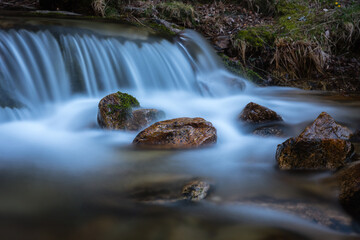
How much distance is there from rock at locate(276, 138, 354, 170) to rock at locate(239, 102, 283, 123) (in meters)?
1.18

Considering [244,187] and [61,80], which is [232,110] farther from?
[61,80]

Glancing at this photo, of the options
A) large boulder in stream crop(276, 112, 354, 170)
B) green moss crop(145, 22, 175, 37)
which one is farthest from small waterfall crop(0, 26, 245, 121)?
large boulder in stream crop(276, 112, 354, 170)

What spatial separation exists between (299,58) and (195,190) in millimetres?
5302

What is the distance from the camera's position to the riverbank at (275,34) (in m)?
6.31

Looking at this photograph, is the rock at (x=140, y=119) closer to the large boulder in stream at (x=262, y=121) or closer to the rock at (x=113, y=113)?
the rock at (x=113, y=113)

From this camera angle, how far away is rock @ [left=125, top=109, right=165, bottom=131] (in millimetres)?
3445

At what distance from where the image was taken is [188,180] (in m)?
2.34

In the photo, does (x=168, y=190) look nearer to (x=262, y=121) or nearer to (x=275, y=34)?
(x=262, y=121)

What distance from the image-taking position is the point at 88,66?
4961mm

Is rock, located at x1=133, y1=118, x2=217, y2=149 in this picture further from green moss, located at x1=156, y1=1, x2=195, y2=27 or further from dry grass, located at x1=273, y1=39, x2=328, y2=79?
green moss, located at x1=156, y1=1, x2=195, y2=27

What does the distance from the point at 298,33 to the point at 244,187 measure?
5.56m

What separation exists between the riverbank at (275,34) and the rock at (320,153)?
4076mm

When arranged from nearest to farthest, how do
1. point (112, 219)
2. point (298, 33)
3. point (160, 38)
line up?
point (112, 219), point (160, 38), point (298, 33)

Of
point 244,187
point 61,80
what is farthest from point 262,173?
point 61,80
